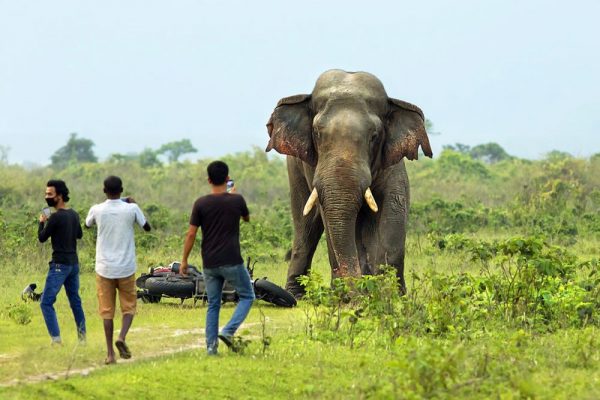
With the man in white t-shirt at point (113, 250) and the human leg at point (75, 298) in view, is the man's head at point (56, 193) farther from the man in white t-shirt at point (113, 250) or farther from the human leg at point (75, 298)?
the man in white t-shirt at point (113, 250)

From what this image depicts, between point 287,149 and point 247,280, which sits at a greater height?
point 287,149

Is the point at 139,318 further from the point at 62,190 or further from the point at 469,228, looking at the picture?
the point at 469,228

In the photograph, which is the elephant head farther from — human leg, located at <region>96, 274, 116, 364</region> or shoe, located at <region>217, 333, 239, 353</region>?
human leg, located at <region>96, 274, 116, 364</region>

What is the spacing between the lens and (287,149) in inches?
605

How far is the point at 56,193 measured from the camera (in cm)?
1128

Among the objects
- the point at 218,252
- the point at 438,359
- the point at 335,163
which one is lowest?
the point at 438,359

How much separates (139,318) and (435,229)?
12.5 metres

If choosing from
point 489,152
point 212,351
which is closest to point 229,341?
point 212,351

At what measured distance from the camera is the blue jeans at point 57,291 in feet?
36.7

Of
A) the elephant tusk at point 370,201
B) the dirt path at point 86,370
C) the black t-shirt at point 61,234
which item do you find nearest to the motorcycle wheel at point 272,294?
the elephant tusk at point 370,201

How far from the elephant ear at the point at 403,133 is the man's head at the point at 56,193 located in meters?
4.90

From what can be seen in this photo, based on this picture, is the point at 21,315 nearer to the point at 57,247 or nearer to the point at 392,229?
the point at 57,247

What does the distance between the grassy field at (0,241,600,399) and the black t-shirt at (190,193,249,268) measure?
66cm

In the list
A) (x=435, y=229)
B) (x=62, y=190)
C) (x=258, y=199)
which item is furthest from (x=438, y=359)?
(x=258, y=199)
